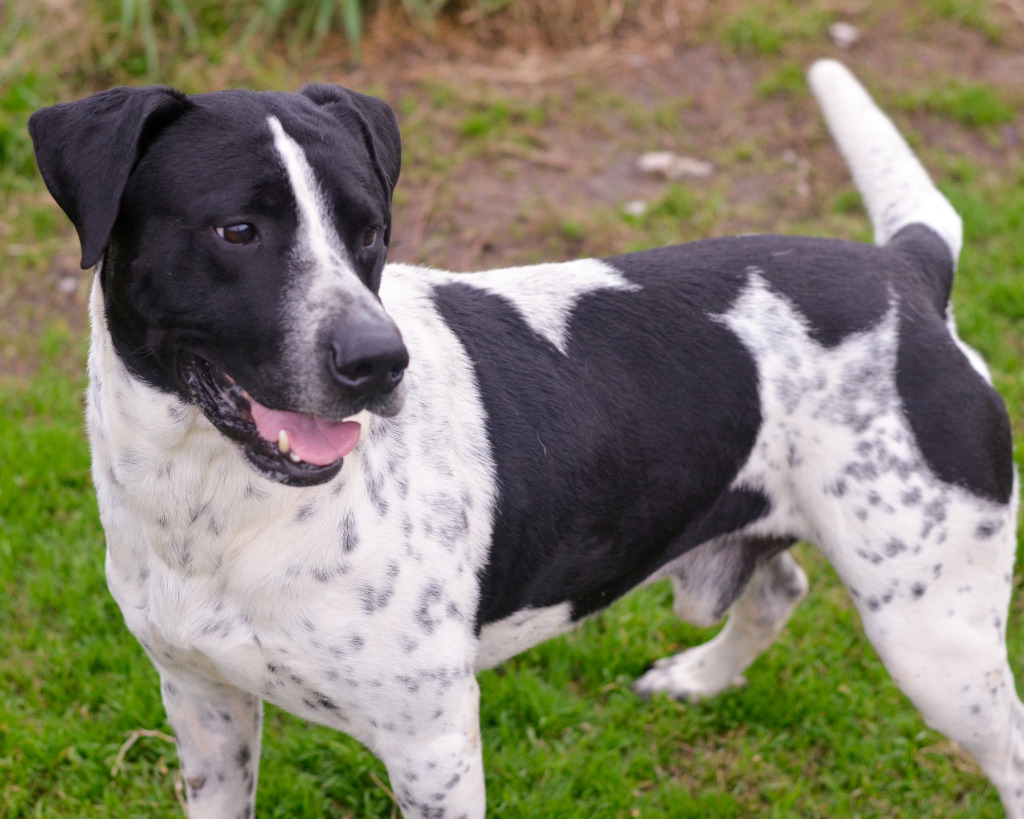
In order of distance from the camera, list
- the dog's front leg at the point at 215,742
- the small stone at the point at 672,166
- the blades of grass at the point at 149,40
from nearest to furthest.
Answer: the dog's front leg at the point at 215,742, the small stone at the point at 672,166, the blades of grass at the point at 149,40

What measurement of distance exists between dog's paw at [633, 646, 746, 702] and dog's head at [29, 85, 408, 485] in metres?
1.86

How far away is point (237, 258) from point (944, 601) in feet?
6.05

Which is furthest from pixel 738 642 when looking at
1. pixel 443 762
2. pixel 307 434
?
pixel 307 434

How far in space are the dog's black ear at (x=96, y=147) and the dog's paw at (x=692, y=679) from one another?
2344 millimetres

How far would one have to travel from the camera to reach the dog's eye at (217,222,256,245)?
210cm

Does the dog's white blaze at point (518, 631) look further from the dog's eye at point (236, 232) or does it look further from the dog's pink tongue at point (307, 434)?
the dog's eye at point (236, 232)

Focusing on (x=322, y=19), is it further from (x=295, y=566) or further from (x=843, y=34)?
(x=295, y=566)

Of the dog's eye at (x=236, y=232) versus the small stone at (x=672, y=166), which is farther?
the small stone at (x=672, y=166)

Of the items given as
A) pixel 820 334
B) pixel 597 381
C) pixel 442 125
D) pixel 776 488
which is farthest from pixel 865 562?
pixel 442 125

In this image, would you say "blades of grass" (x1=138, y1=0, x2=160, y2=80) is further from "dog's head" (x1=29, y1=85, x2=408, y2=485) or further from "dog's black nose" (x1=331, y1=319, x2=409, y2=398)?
"dog's black nose" (x1=331, y1=319, x2=409, y2=398)

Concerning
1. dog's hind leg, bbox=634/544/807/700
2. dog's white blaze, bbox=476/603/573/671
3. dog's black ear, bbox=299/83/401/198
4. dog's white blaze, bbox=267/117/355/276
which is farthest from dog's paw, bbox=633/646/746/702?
dog's white blaze, bbox=267/117/355/276

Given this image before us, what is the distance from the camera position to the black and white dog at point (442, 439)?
213 centimetres

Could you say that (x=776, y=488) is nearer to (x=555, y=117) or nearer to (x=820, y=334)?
(x=820, y=334)

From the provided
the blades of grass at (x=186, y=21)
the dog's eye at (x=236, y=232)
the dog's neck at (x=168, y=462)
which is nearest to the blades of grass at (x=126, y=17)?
the blades of grass at (x=186, y=21)
